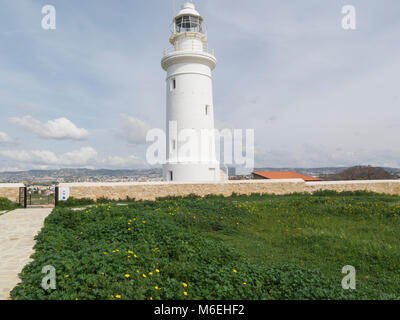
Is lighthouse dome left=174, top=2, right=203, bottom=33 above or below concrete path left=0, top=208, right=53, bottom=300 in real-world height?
above

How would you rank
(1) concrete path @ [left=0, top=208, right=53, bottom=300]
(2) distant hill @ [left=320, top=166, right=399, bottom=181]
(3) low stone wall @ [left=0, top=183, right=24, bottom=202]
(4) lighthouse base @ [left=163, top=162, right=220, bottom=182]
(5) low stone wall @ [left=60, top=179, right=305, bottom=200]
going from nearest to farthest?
(1) concrete path @ [left=0, top=208, right=53, bottom=300]
(3) low stone wall @ [left=0, top=183, right=24, bottom=202]
(5) low stone wall @ [left=60, top=179, right=305, bottom=200]
(4) lighthouse base @ [left=163, top=162, right=220, bottom=182]
(2) distant hill @ [left=320, top=166, right=399, bottom=181]

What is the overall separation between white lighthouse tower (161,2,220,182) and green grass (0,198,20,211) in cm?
820

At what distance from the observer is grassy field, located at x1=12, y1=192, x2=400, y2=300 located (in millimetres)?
4242

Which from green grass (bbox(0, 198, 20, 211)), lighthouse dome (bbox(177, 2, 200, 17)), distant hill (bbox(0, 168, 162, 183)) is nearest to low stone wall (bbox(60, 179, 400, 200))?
green grass (bbox(0, 198, 20, 211))

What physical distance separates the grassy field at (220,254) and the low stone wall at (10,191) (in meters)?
6.27

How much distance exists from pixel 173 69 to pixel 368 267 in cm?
1593

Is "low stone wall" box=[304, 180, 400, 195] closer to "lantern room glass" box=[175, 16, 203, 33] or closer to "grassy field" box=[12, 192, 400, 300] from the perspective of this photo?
"grassy field" box=[12, 192, 400, 300]

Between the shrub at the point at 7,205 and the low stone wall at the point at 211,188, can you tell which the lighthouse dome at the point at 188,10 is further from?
the shrub at the point at 7,205

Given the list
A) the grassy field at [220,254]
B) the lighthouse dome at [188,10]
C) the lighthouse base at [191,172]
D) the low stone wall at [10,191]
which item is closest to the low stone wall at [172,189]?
the lighthouse base at [191,172]

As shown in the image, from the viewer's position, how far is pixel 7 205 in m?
12.9

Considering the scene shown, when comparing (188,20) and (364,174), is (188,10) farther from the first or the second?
(364,174)

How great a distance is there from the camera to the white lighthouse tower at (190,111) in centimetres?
1777
